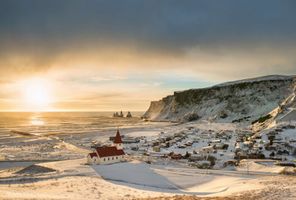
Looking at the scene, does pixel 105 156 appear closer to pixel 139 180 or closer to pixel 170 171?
pixel 170 171

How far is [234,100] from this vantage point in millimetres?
136000

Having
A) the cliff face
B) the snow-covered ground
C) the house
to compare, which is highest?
the cliff face

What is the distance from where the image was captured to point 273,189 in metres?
23.1

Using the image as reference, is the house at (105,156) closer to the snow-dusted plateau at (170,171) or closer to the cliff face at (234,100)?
the snow-dusted plateau at (170,171)

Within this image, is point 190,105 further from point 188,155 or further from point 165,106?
point 188,155

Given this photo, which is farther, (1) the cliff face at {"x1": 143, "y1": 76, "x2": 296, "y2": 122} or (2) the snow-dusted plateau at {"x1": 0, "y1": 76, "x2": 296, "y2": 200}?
(1) the cliff face at {"x1": 143, "y1": 76, "x2": 296, "y2": 122}

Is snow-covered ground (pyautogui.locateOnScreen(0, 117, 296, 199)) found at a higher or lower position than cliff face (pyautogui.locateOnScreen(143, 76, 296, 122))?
lower

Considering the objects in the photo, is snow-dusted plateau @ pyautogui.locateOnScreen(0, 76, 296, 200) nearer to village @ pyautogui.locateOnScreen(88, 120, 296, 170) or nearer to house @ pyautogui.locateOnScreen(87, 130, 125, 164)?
village @ pyautogui.locateOnScreen(88, 120, 296, 170)

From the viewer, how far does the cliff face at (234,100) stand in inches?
4892

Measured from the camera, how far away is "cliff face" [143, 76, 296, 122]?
12425 cm

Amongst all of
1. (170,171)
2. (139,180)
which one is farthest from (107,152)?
(139,180)

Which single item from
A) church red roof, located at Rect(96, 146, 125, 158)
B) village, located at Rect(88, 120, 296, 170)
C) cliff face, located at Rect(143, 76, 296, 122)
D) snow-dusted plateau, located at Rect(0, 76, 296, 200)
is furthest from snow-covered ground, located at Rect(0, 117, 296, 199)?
cliff face, located at Rect(143, 76, 296, 122)

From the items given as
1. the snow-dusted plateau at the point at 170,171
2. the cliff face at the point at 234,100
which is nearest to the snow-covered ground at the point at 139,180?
the snow-dusted plateau at the point at 170,171

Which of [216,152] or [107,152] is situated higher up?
A: [107,152]
